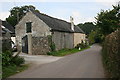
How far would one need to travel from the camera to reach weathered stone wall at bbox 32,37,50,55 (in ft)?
87.0

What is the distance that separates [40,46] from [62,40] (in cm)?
672

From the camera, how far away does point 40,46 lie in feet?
88.2

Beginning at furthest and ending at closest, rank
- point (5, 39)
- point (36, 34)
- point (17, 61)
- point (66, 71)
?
1. point (36, 34)
2. point (5, 39)
3. point (17, 61)
4. point (66, 71)

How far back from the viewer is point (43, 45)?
26.7 metres

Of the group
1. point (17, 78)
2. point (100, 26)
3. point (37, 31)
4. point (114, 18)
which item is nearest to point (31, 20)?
point (37, 31)

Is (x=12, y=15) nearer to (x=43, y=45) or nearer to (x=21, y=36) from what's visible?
(x=21, y=36)

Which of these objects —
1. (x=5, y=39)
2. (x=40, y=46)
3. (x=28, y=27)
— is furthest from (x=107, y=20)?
(x=5, y=39)

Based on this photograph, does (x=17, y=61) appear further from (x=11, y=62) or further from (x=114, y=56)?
(x=114, y=56)

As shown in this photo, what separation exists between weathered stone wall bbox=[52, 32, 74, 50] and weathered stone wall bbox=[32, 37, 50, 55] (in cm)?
167

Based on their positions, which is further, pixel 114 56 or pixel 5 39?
pixel 5 39

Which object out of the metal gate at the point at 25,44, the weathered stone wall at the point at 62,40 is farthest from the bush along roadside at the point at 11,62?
the metal gate at the point at 25,44

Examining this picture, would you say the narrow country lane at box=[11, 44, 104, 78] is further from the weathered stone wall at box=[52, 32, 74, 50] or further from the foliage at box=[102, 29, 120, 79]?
the weathered stone wall at box=[52, 32, 74, 50]

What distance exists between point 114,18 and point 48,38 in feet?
31.1

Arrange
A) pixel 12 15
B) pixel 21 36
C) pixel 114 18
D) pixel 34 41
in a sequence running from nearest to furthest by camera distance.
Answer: pixel 114 18
pixel 34 41
pixel 21 36
pixel 12 15
